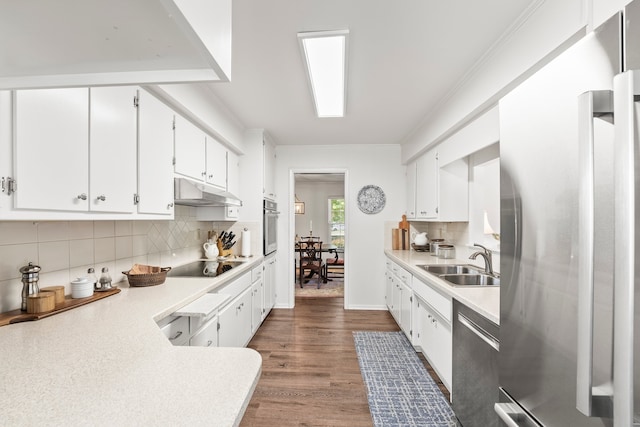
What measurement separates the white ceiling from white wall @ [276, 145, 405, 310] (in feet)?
3.90

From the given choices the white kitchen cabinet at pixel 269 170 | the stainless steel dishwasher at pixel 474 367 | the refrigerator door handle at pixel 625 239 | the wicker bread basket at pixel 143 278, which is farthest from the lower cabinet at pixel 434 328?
the white kitchen cabinet at pixel 269 170

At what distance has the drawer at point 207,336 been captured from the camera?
184 centimetres

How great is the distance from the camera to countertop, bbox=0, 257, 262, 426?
664 mm

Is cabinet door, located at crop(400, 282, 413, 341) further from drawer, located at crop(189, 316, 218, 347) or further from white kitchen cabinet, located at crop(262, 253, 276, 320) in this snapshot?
drawer, located at crop(189, 316, 218, 347)

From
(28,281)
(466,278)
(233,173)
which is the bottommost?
(466,278)

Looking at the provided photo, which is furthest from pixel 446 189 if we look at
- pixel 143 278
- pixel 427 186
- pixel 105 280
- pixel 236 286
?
pixel 105 280

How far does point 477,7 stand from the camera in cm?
155

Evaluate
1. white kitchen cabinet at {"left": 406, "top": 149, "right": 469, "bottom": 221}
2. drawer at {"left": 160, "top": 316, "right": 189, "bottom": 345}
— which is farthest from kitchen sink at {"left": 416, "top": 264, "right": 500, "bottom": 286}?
drawer at {"left": 160, "top": 316, "right": 189, "bottom": 345}

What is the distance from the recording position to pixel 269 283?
158 inches

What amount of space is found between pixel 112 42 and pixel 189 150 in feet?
6.23

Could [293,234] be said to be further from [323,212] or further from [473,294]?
[323,212]

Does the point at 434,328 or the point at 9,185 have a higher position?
the point at 9,185

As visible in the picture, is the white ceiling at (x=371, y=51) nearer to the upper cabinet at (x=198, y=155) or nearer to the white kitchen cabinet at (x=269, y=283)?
the upper cabinet at (x=198, y=155)

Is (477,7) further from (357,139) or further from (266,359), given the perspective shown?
(266,359)
